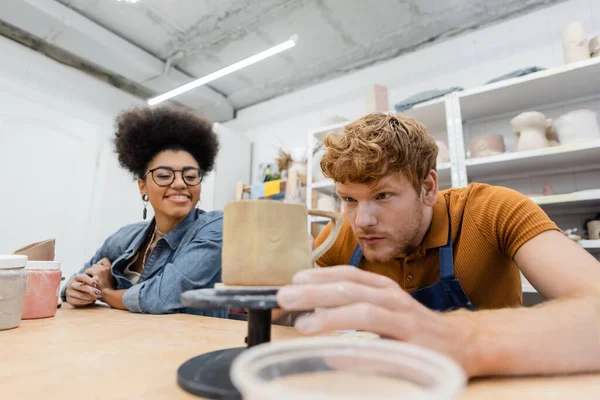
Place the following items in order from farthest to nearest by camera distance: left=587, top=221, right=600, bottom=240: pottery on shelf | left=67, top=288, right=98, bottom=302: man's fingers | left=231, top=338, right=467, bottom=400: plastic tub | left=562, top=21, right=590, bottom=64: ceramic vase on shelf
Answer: left=562, top=21, right=590, bottom=64: ceramic vase on shelf
left=587, top=221, right=600, bottom=240: pottery on shelf
left=67, top=288, right=98, bottom=302: man's fingers
left=231, top=338, right=467, bottom=400: plastic tub

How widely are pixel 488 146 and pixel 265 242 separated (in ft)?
7.33

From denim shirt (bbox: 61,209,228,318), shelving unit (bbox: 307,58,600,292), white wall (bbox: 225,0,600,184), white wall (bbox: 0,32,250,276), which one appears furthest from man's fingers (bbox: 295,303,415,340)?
white wall (bbox: 0,32,250,276)

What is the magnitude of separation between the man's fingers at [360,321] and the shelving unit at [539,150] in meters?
1.91

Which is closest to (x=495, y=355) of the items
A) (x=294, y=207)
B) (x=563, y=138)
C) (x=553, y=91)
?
(x=294, y=207)

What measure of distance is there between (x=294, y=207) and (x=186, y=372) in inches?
10.2

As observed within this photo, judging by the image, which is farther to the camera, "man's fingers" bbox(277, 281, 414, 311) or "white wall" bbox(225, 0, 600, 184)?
"white wall" bbox(225, 0, 600, 184)

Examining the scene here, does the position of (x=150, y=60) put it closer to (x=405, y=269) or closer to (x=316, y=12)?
(x=316, y=12)

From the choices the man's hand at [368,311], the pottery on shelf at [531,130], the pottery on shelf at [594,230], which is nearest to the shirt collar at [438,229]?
the man's hand at [368,311]

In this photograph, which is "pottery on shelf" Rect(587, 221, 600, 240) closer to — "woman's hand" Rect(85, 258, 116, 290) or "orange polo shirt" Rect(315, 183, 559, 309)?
"orange polo shirt" Rect(315, 183, 559, 309)

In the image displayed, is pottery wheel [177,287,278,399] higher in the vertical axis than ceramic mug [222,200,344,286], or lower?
lower

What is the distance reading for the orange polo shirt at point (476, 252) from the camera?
3.49ft

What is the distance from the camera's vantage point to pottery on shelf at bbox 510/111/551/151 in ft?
6.93

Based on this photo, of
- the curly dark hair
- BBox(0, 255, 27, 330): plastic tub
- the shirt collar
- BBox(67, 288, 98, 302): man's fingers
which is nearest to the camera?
BBox(0, 255, 27, 330): plastic tub

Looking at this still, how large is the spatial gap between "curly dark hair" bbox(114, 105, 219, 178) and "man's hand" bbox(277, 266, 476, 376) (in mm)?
1363
